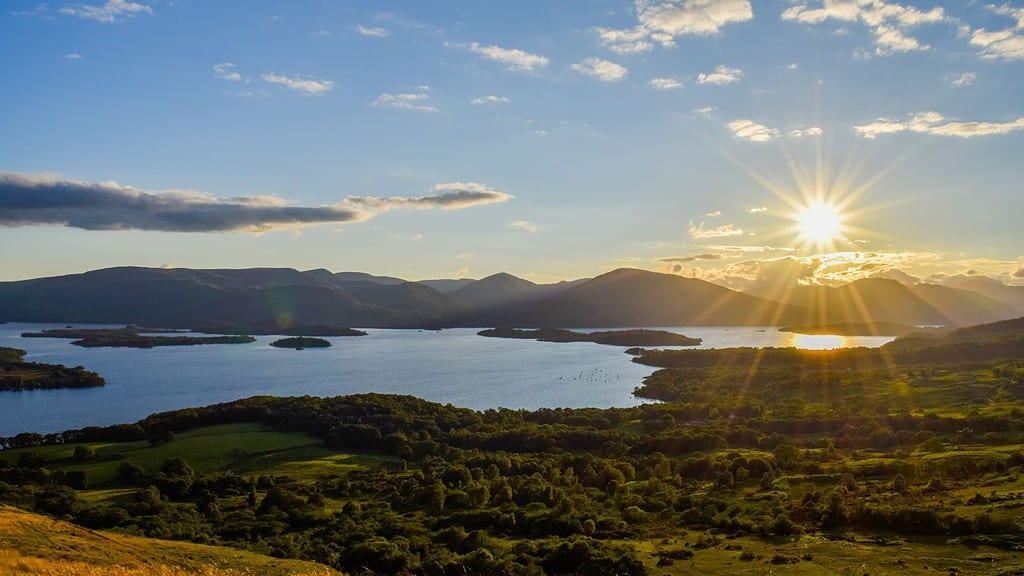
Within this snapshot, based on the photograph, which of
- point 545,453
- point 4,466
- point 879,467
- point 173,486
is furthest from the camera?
point 545,453

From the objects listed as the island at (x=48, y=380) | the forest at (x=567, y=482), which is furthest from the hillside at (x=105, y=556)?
the island at (x=48, y=380)

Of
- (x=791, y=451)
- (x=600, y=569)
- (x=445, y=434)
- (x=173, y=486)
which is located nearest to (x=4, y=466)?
(x=173, y=486)

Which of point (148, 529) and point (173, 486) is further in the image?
point (173, 486)

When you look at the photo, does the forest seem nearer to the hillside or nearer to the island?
the hillside

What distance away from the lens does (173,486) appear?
69250 mm

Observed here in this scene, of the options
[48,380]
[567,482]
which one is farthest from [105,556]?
[48,380]

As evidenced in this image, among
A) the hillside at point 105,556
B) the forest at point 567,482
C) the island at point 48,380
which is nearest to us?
the hillside at point 105,556

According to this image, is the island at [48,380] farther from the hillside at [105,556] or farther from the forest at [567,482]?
the hillside at [105,556]

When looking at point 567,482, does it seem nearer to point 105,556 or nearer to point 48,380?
point 105,556

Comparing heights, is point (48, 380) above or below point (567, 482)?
below

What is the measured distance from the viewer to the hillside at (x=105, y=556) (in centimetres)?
2798

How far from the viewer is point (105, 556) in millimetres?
34469

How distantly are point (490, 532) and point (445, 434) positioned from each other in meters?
57.7

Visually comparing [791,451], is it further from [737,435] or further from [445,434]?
[445,434]
